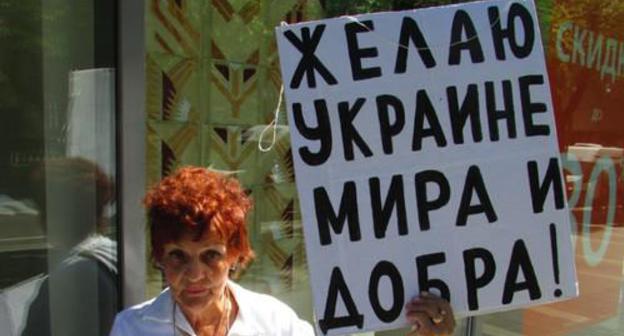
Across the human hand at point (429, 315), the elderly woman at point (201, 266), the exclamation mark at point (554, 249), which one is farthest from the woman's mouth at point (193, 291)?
the exclamation mark at point (554, 249)

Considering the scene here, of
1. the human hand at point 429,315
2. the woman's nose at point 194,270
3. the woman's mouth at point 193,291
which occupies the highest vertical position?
the woman's nose at point 194,270

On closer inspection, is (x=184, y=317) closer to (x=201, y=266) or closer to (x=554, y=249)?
(x=201, y=266)

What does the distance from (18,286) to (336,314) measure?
161 cm

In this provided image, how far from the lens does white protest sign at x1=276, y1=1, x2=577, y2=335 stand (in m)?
1.77

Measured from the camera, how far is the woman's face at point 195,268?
1.81m

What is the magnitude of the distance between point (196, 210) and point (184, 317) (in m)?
0.32

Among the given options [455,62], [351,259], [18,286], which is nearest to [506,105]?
[455,62]

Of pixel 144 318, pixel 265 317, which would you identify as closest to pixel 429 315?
pixel 265 317

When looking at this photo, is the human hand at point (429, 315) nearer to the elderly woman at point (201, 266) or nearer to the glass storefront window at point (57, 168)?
the elderly woman at point (201, 266)

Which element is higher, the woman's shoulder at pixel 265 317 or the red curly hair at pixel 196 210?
the red curly hair at pixel 196 210

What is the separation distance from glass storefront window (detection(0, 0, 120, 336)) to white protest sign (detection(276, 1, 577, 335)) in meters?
1.42

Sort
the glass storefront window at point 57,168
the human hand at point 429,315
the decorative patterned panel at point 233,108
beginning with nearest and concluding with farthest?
the human hand at point 429,315, the glass storefront window at point 57,168, the decorative patterned panel at point 233,108

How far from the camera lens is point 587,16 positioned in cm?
482

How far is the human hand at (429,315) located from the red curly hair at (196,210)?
0.53m
